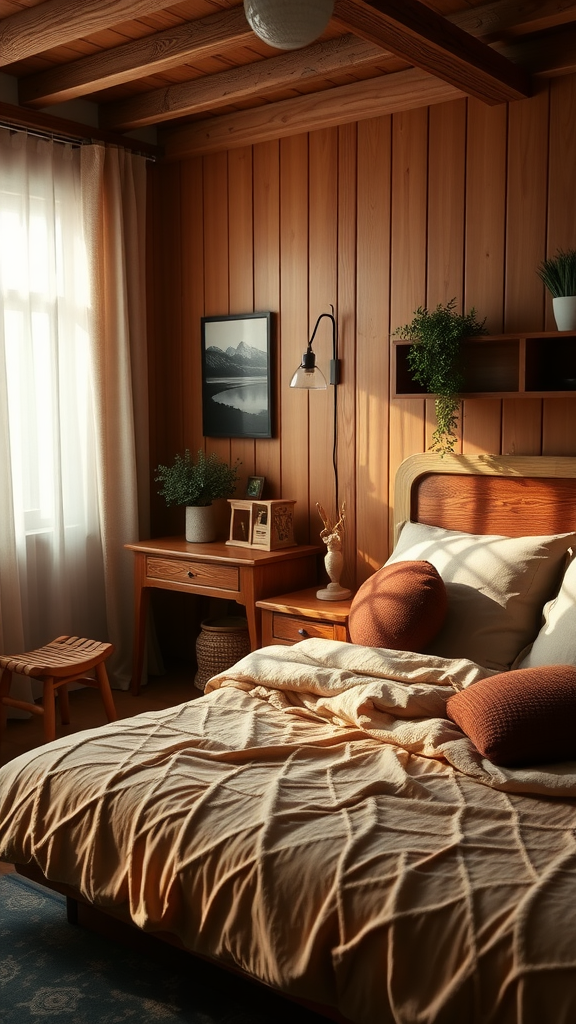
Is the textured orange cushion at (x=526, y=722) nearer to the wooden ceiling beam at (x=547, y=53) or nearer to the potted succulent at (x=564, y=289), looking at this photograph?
the potted succulent at (x=564, y=289)

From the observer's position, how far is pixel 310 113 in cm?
404

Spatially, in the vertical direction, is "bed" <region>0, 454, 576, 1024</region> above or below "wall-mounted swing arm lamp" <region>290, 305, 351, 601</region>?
below

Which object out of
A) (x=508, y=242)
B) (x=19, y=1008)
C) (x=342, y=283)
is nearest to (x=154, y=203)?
(x=342, y=283)

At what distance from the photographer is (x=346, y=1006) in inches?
69.1

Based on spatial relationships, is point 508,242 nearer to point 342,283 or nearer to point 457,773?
point 342,283

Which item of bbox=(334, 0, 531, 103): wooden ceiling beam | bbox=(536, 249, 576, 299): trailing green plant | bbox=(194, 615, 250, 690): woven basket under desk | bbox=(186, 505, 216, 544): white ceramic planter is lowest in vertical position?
bbox=(194, 615, 250, 690): woven basket under desk

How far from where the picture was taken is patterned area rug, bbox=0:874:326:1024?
216cm

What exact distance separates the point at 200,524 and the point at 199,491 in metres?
0.15

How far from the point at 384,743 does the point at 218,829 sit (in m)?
0.57

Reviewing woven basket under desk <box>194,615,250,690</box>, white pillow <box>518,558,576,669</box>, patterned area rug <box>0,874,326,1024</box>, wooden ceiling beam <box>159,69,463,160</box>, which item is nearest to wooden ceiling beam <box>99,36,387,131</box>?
wooden ceiling beam <box>159,69,463,160</box>

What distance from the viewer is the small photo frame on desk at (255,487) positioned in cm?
440

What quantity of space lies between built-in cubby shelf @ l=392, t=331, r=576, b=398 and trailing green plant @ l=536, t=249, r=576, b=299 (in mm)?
163

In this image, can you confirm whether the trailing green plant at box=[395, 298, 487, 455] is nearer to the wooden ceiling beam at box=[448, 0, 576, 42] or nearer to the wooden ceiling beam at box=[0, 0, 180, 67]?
the wooden ceiling beam at box=[448, 0, 576, 42]

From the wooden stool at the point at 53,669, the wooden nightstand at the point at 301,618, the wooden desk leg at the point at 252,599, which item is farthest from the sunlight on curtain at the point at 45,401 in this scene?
the wooden nightstand at the point at 301,618
